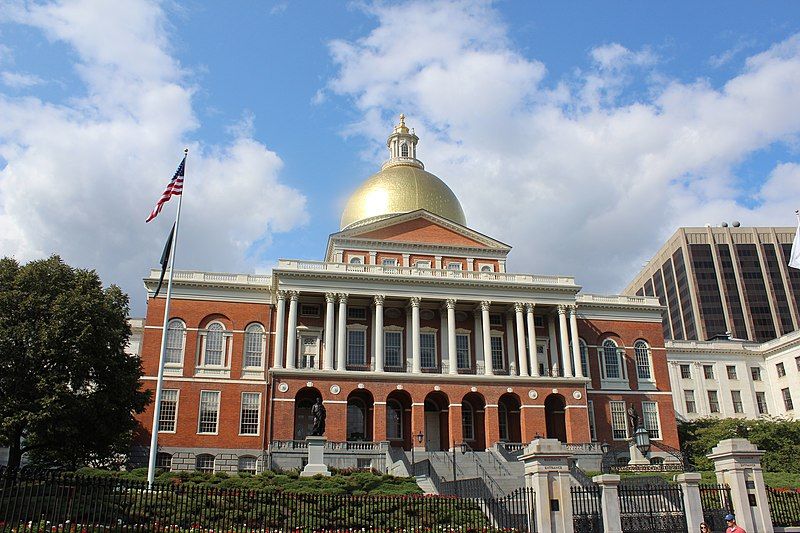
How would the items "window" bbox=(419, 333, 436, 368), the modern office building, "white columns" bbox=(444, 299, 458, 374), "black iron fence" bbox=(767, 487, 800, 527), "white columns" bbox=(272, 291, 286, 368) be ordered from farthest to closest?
1. the modern office building
2. "window" bbox=(419, 333, 436, 368)
3. "white columns" bbox=(444, 299, 458, 374)
4. "white columns" bbox=(272, 291, 286, 368)
5. "black iron fence" bbox=(767, 487, 800, 527)

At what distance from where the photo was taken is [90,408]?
1419 inches

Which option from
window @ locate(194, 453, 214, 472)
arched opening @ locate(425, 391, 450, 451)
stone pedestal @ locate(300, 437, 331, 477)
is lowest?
stone pedestal @ locate(300, 437, 331, 477)

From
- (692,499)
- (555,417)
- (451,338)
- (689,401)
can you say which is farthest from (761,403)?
(692,499)

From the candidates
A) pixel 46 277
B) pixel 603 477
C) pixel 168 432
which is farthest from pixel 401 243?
pixel 603 477

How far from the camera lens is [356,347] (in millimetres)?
54250

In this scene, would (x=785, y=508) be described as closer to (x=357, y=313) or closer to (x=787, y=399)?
(x=357, y=313)

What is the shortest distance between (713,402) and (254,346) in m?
48.4

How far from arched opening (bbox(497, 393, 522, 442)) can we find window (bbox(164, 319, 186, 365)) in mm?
23809

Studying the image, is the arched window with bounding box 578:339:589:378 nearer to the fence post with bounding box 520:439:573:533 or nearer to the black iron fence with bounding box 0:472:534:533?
the black iron fence with bounding box 0:472:534:533

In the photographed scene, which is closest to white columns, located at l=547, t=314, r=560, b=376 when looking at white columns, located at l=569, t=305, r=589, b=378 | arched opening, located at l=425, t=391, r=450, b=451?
white columns, located at l=569, t=305, r=589, b=378

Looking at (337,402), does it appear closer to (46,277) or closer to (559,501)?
(46,277)

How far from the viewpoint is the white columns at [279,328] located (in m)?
50.3

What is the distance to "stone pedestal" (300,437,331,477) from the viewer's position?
3888 centimetres

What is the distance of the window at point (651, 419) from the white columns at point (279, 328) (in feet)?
95.3
